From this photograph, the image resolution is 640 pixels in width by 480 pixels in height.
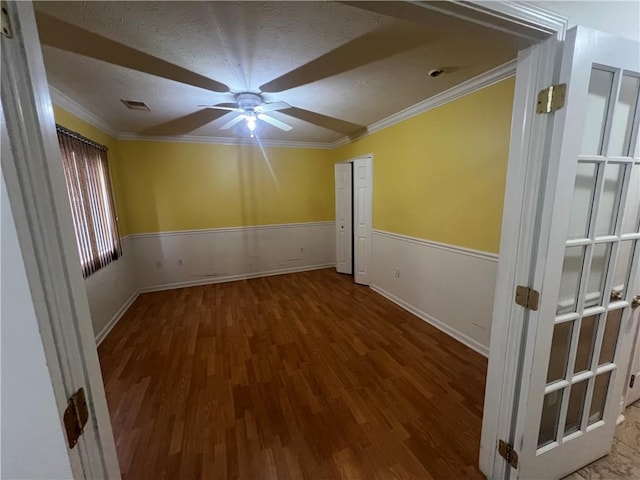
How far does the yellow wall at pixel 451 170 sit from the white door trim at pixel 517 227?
1172 mm

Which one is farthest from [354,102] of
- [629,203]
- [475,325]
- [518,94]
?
[475,325]

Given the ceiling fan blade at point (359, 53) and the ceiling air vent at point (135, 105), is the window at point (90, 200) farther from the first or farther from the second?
the ceiling fan blade at point (359, 53)

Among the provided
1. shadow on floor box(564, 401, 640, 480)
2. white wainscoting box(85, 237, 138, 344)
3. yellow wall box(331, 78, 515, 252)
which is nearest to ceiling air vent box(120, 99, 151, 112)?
white wainscoting box(85, 237, 138, 344)

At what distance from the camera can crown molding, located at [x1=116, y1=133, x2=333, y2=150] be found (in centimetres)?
370

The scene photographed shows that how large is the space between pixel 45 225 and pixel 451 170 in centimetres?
277

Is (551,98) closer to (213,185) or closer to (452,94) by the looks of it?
(452,94)

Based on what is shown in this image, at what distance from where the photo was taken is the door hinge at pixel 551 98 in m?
0.95

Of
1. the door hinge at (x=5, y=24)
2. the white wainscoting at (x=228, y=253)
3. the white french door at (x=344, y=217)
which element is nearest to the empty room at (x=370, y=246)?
the door hinge at (x=5, y=24)

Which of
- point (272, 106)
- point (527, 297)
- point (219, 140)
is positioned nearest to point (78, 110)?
point (219, 140)

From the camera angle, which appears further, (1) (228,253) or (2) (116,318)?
(1) (228,253)

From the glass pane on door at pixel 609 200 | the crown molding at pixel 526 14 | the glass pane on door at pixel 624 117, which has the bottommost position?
the glass pane on door at pixel 609 200

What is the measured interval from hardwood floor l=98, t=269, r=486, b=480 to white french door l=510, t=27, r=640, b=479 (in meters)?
0.51

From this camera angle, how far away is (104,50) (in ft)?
5.36

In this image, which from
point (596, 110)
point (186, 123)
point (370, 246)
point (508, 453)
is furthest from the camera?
point (370, 246)
